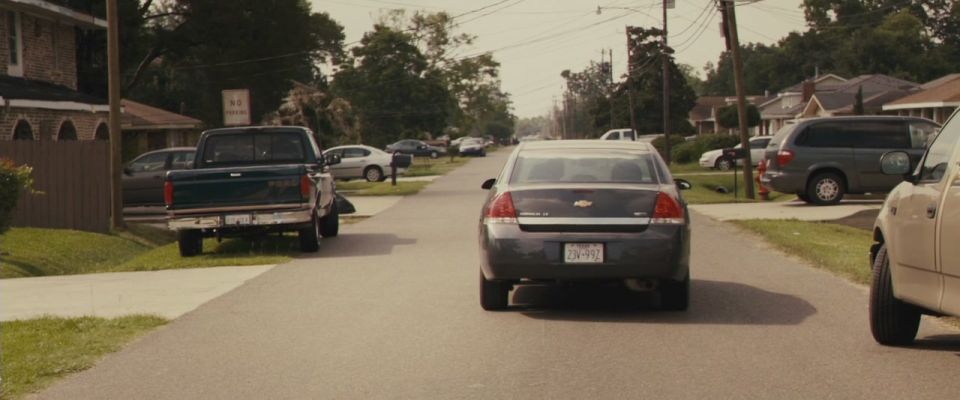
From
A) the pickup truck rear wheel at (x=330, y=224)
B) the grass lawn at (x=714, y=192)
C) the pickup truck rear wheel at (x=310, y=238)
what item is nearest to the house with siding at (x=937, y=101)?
the grass lawn at (x=714, y=192)

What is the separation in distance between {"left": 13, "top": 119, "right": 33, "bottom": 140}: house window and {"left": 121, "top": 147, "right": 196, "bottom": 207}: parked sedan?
2278 millimetres

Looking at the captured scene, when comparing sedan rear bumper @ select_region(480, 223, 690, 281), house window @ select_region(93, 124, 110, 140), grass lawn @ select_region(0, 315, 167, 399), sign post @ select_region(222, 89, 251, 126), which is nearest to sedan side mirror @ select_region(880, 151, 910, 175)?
sedan rear bumper @ select_region(480, 223, 690, 281)

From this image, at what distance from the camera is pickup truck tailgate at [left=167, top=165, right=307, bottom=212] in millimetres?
18188

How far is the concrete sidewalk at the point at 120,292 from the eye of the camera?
42.0 ft

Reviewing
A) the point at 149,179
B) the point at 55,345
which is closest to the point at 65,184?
the point at 149,179

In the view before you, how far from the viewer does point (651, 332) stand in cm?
1062

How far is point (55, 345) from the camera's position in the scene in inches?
406

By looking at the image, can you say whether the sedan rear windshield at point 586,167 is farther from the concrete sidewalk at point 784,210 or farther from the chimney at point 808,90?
the chimney at point 808,90

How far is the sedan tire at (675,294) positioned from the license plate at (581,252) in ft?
2.37

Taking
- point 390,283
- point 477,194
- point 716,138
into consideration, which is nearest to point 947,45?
point 716,138

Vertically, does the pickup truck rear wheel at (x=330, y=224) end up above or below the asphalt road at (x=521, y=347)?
above

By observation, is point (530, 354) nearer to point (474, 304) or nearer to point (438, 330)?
point (438, 330)

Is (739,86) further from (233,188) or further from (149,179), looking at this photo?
(233,188)

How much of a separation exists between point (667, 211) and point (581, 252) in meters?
0.82
